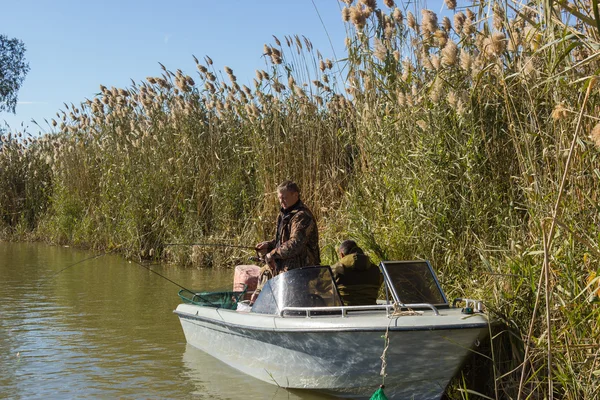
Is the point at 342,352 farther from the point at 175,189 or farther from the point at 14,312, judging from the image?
the point at 175,189

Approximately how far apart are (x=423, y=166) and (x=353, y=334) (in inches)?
92.1

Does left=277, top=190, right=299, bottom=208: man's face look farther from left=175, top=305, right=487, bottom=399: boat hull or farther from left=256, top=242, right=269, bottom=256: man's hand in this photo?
left=175, top=305, right=487, bottom=399: boat hull

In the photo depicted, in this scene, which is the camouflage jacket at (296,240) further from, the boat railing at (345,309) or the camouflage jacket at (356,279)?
the boat railing at (345,309)

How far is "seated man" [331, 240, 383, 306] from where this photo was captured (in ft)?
21.5

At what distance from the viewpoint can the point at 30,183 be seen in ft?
69.5

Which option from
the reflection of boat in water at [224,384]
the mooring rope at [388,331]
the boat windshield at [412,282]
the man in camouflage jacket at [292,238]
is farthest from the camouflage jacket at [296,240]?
the mooring rope at [388,331]

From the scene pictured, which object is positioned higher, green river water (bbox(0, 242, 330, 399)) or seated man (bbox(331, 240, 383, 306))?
seated man (bbox(331, 240, 383, 306))

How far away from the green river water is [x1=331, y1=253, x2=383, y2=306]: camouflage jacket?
855 millimetres

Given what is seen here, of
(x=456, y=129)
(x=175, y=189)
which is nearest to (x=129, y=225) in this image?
(x=175, y=189)

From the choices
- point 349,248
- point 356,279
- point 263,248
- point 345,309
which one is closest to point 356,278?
point 356,279

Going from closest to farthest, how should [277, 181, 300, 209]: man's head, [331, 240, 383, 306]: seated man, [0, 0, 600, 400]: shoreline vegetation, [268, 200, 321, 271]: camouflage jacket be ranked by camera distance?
[0, 0, 600, 400]: shoreline vegetation < [331, 240, 383, 306]: seated man < [268, 200, 321, 271]: camouflage jacket < [277, 181, 300, 209]: man's head

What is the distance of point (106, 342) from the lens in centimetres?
853

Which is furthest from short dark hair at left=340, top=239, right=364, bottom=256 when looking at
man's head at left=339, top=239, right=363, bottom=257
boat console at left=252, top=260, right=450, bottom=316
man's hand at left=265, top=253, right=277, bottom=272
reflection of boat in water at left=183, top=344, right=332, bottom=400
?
reflection of boat in water at left=183, top=344, right=332, bottom=400

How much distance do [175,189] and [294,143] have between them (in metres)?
3.36
